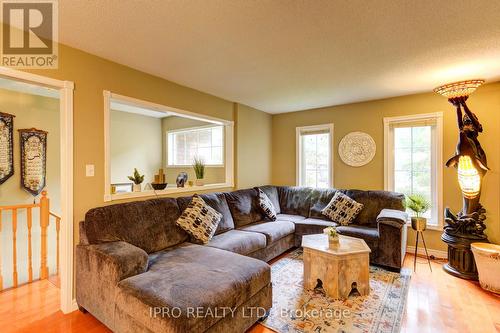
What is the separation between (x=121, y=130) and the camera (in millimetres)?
5020

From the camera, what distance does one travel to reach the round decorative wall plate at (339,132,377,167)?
3996mm

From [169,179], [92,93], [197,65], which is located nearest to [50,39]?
[92,93]

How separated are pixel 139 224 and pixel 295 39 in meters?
2.32

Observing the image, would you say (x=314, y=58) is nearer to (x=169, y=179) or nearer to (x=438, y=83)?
(x=438, y=83)

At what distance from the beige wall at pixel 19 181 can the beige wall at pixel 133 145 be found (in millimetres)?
1096

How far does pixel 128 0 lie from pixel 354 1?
151 cm

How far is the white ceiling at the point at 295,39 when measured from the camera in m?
1.66

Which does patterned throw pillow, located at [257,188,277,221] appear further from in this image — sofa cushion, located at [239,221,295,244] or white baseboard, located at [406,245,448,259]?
white baseboard, located at [406,245,448,259]

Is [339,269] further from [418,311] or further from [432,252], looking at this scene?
[432,252]

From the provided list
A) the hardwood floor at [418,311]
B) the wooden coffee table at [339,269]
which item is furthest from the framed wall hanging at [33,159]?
the wooden coffee table at [339,269]

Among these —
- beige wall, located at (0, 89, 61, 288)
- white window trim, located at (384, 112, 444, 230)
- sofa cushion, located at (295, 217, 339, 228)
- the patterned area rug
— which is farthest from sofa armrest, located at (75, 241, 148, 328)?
white window trim, located at (384, 112, 444, 230)

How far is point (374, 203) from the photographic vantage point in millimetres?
3613

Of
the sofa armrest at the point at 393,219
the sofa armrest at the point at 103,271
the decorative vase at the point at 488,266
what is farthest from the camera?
the sofa armrest at the point at 393,219

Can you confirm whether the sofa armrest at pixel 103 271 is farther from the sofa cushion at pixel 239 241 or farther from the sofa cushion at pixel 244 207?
the sofa cushion at pixel 244 207
